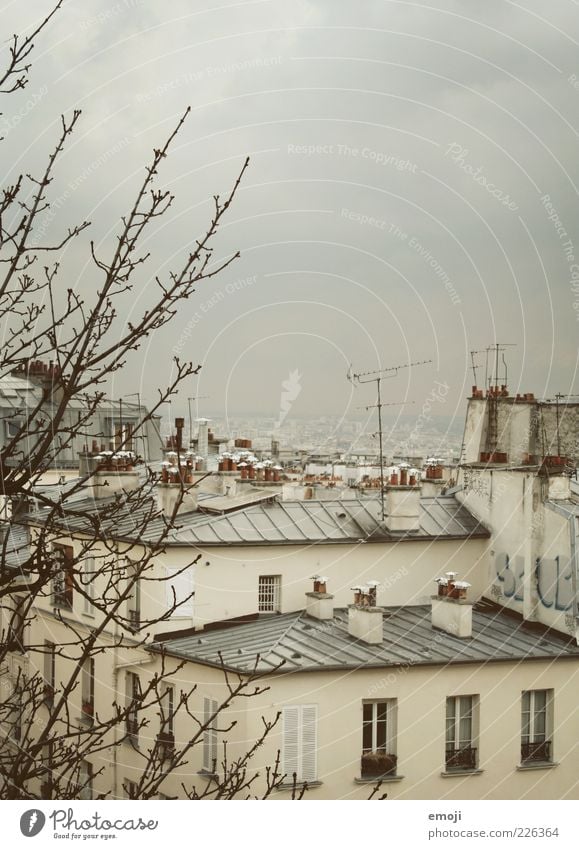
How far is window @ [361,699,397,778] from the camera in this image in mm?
5816

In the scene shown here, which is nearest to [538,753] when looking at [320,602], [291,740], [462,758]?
[462,758]

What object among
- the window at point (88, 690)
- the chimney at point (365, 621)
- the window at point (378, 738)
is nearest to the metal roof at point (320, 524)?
the chimney at point (365, 621)

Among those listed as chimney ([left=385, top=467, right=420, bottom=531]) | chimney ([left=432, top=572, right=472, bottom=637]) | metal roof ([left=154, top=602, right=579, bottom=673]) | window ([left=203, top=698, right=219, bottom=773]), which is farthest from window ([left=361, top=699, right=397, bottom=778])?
chimney ([left=385, top=467, right=420, bottom=531])

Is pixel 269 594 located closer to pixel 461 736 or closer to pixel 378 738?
pixel 378 738

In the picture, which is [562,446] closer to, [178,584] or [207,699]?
[178,584]

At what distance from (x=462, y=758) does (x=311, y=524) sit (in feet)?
7.38

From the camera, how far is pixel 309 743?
5641 millimetres

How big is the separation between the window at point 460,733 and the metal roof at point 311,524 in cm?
155

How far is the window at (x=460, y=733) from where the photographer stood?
233 inches

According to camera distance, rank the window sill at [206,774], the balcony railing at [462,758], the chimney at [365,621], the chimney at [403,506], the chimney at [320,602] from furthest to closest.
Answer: the chimney at [403,506] < the chimney at [320,602] < the chimney at [365,621] < the balcony railing at [462,758] < the window sill at [206,774]

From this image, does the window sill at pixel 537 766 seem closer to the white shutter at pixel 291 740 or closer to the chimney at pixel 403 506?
the white shutter at pixel 291 740

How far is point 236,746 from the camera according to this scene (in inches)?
215
